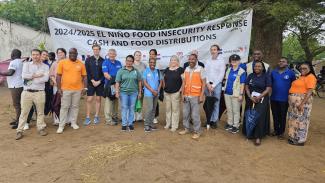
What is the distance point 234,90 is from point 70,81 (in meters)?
3.29

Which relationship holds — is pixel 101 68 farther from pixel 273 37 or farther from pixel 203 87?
pixel 273 37

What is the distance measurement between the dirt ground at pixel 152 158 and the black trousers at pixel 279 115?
318mm

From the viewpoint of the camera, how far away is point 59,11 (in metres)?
10.6

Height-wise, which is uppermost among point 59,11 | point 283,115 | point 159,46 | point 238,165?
point 59,11

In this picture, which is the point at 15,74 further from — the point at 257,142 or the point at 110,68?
the point at 257,142

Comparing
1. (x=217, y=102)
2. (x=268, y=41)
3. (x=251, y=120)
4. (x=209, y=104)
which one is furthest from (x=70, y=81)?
(x=268, y=41)

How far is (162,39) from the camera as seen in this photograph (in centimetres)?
854

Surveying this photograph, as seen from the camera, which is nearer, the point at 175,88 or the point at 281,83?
the point at 281,83

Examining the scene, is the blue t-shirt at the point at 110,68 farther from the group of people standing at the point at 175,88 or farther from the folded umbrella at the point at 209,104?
the folded umbrella at the point at 209,104

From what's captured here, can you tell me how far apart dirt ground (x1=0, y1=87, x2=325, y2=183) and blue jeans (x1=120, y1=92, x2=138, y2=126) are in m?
0.28

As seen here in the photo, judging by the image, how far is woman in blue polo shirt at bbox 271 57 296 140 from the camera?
21.4 ft

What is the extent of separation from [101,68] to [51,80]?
1.09 m

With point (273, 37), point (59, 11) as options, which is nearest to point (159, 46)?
point (273, 37)

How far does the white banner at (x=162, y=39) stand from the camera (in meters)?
7.93
